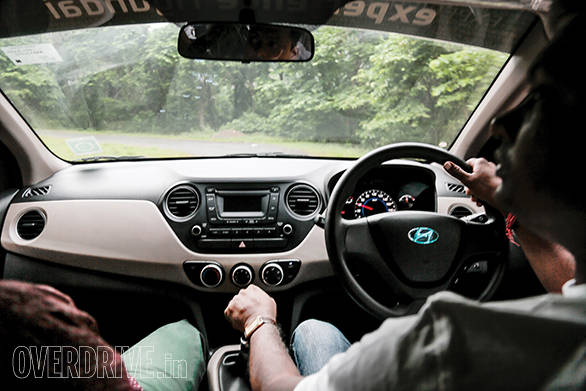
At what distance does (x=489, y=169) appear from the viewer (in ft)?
5.72

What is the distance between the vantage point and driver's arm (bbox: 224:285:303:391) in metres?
1.29

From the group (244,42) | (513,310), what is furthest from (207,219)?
(513,310)

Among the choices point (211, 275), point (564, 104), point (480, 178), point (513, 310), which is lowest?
point (211, 275)

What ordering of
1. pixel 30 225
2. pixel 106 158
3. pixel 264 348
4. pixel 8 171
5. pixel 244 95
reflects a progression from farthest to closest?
pixel 244 95 → pixel 106 158 → pixel 8 171 → pixel 30 225 → pixel 264 348

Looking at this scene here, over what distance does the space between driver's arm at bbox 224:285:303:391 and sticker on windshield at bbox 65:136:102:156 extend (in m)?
1.71

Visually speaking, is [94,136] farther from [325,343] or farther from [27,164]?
[325,343]

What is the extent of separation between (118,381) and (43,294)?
30 centimetres

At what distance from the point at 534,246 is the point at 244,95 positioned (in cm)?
216

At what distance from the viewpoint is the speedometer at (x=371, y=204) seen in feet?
7.61

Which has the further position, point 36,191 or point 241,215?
point 36,191

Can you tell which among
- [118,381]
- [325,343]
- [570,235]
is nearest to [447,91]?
[325,343]

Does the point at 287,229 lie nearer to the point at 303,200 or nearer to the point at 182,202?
the point at 303,200

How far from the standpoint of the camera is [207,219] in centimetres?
235

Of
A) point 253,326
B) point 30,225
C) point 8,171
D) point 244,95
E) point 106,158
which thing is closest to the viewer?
point 253,326
